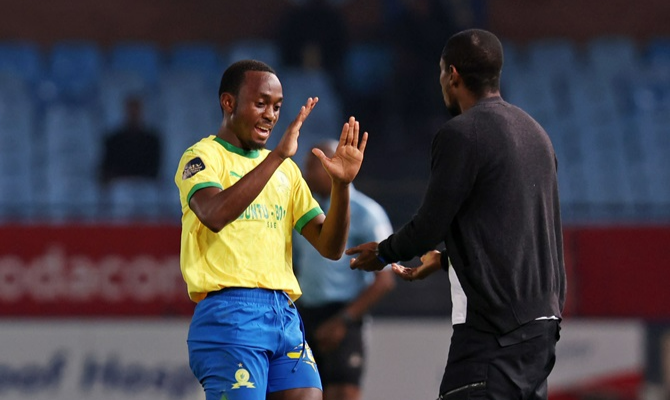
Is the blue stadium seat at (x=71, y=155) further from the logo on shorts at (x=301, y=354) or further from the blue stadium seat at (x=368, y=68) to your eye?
the logo on shorts at (x=301, y=354)

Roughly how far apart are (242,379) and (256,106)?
1.11 metres

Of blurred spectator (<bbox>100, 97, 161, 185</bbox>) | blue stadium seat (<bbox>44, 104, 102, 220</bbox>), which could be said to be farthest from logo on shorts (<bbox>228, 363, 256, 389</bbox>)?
blurred spectator (<bbox>100, 97, 161, 185</bbox>)

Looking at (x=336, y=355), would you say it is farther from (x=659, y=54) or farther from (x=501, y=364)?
(x=659, y=54)

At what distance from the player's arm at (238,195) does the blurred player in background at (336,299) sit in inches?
124

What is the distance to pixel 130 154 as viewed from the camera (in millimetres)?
12883

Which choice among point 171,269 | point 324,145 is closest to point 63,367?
point 171,269

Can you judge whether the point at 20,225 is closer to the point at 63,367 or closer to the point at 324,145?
the point at 63,367

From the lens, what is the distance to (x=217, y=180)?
4508mm

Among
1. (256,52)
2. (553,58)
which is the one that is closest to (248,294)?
(256,52)

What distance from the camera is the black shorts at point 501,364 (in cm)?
414

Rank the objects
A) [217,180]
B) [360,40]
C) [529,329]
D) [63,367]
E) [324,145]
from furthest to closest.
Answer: [360,40] → [63,367] → [324,145] → [217,180] → [529,329]

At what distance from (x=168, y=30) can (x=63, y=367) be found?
739cm

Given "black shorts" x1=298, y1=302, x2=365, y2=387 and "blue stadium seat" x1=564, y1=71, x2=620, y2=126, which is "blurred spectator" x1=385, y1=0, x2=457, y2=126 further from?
"black shorts" x1=298, y1=302, x2=365, y2=387

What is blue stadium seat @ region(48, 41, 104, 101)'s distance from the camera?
14.4 meters
